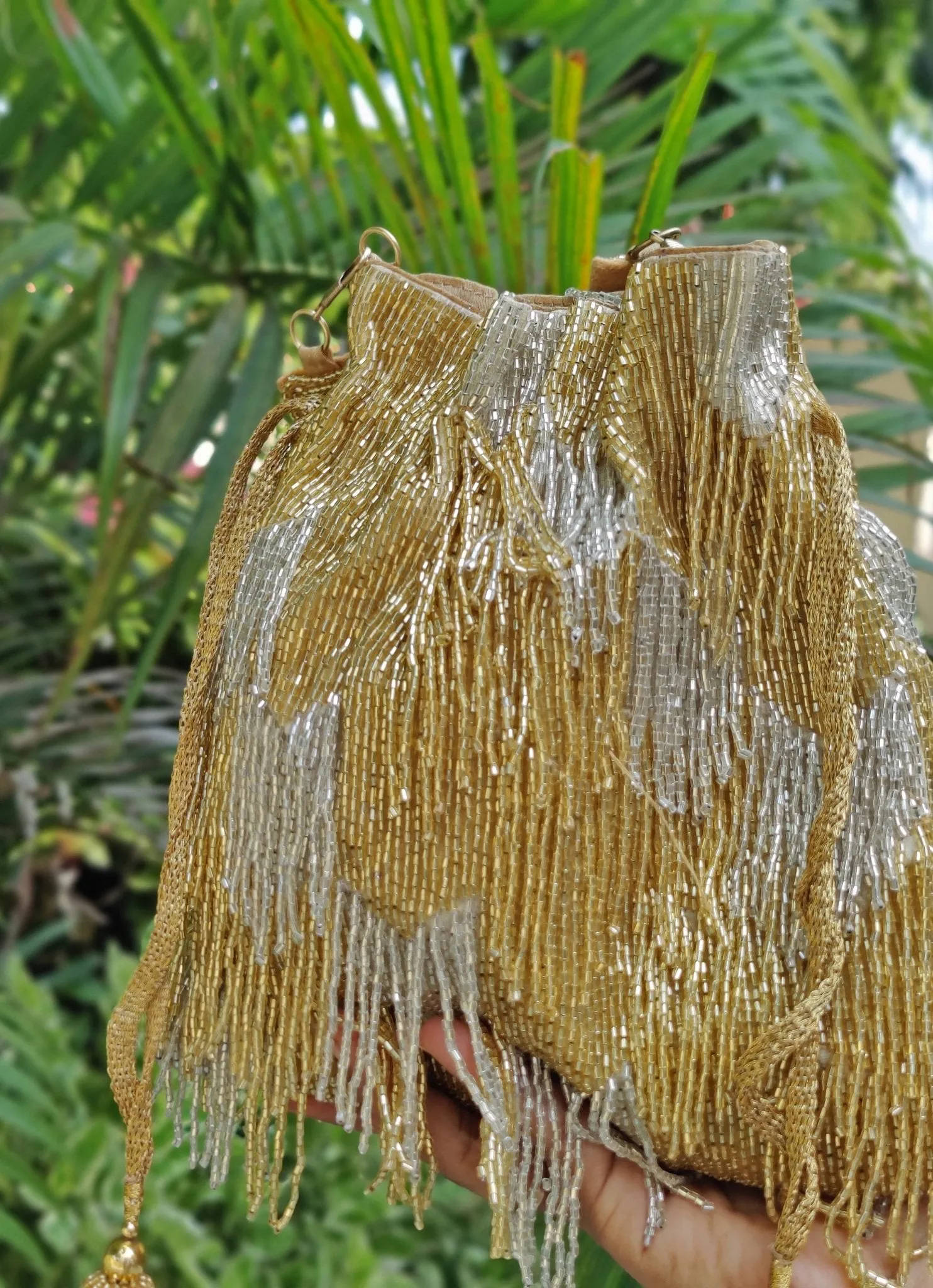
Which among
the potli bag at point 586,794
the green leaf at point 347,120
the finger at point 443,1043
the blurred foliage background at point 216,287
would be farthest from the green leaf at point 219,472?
the finger at point 443,1043

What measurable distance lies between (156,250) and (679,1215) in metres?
0.65

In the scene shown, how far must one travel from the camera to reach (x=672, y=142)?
0.50 m

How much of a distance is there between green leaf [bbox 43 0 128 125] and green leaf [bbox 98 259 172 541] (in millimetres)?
108

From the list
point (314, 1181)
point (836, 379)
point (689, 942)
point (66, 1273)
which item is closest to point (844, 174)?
point (836, 379)

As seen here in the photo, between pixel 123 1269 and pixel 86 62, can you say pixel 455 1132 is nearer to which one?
pixel 123 1269

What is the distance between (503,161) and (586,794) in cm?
35

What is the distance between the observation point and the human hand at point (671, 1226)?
1.32 ft

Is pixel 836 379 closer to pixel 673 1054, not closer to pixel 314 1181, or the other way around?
pixel 673 1054

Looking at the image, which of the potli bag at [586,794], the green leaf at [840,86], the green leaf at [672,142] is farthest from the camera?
the green leaf at [840,86]

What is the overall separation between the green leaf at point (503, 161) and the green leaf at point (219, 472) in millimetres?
163

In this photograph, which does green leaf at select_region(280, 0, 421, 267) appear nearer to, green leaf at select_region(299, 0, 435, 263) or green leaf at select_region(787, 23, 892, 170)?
green leaf at select_region(299, 0, 435, 263)

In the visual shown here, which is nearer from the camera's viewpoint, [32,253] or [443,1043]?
[443,1043]

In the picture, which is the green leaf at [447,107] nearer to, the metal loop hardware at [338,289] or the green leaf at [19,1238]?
the metal loop hardware at [338,289]

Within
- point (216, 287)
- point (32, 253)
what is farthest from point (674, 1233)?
point (216, 287)
